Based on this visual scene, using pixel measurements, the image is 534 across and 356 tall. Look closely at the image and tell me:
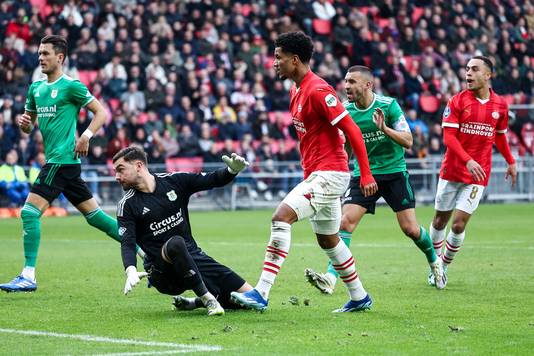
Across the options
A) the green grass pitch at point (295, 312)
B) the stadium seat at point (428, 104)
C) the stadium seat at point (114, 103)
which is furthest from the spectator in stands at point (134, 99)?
the green grass pitch at point (295, 312)

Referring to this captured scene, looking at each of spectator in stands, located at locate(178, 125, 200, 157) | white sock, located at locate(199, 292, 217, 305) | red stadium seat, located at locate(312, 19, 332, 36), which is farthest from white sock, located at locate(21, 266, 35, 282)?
red stadium seat, located at locate(312, 19, 332, 36)

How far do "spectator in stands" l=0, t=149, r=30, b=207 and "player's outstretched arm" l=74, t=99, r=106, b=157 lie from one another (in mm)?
14251

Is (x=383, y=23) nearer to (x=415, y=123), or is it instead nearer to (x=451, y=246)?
(x=415, y=123)

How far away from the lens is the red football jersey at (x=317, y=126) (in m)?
8.55

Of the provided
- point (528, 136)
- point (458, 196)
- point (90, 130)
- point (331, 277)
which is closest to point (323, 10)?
point (528, 136)

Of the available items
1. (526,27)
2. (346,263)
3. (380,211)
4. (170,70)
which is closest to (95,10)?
(170,70)

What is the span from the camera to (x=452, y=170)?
1197cm

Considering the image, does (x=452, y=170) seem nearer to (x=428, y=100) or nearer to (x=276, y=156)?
(x=276, y=156)

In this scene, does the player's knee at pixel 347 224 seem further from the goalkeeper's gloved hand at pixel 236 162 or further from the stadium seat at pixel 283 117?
the stadium seat at pixel 283 117

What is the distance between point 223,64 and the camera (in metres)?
30.4

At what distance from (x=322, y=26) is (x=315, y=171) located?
25.7 m

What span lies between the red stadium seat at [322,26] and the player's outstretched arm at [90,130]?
23130mm

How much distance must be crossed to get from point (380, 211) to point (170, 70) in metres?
7.08

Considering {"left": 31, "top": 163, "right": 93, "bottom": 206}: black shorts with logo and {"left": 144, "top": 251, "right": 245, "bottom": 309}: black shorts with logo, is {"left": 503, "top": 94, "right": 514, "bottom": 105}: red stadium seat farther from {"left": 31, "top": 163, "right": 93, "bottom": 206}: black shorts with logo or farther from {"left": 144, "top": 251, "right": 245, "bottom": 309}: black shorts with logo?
{"left": 144, "top": 251, "right": 245, "bottom": 309}: black shorts with logo
